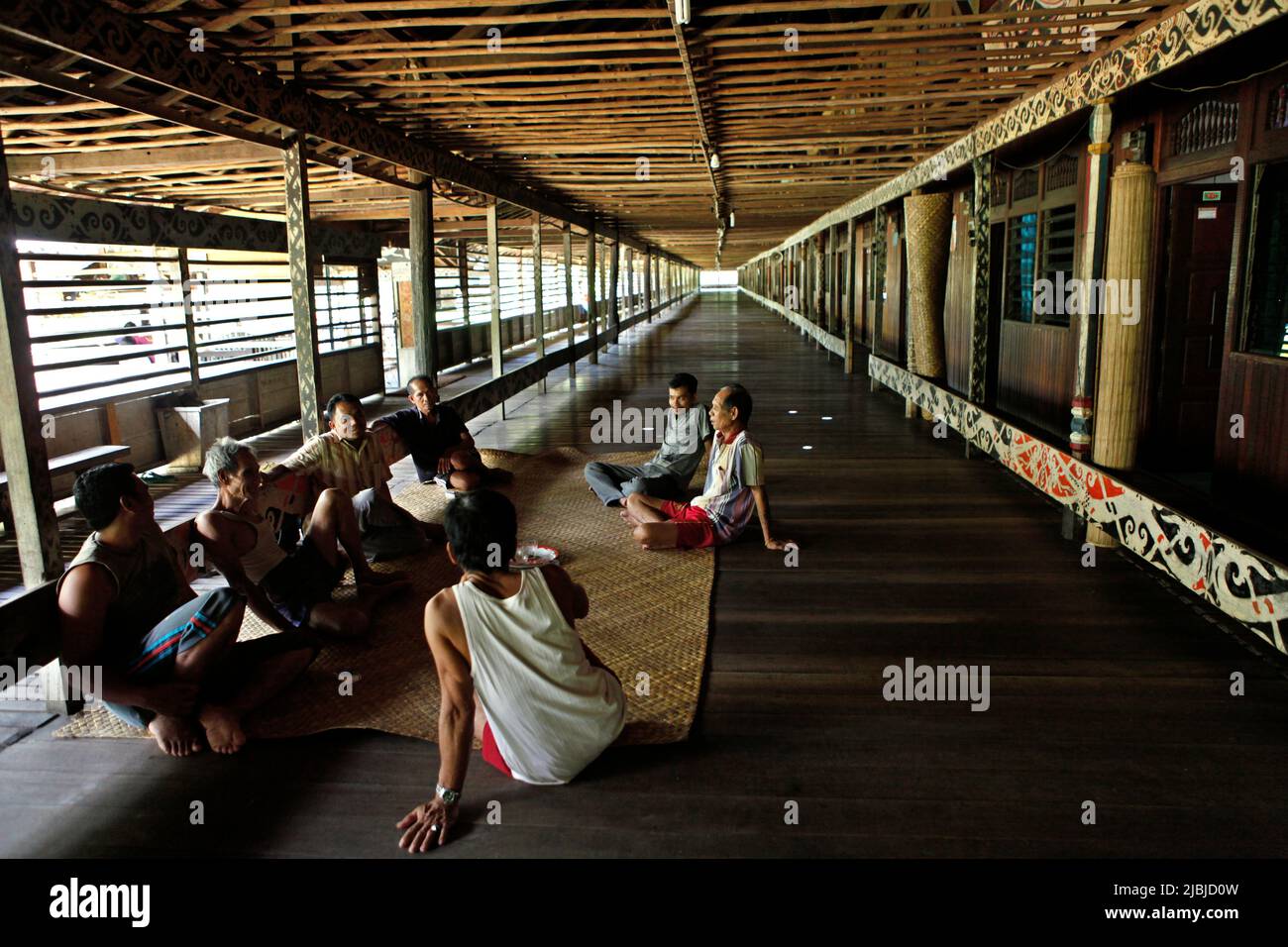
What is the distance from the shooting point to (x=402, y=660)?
3.67 m

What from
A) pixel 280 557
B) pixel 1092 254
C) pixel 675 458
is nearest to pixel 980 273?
pixel 1092 254

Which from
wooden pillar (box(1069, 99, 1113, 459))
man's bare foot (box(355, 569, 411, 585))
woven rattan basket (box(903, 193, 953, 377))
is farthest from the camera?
woven rattan basket (box(903, 193, 953, 377))

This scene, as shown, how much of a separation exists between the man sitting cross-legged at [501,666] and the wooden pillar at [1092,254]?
3.45 metres

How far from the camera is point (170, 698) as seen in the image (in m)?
2.97

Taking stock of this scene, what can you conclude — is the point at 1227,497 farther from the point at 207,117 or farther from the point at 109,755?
the point at 207,117

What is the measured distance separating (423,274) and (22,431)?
4.97m

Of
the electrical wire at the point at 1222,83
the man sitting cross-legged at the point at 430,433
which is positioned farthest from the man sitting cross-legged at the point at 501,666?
the electrical wire at the point at 1222,83

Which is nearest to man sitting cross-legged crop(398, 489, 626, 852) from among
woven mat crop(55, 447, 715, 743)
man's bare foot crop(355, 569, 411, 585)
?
woven mat crop(55, 447, 715, 743)

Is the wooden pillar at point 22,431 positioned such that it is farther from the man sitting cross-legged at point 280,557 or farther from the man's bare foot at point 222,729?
the man's bare foot at point 222,729

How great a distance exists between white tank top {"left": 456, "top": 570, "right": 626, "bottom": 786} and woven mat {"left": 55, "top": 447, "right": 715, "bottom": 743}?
292 mm

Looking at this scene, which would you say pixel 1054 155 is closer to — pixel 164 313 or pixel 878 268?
pixel 878 268

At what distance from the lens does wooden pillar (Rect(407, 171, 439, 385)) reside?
24.7ft

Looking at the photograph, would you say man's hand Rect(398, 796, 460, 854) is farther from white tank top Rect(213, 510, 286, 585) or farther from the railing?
the railing
